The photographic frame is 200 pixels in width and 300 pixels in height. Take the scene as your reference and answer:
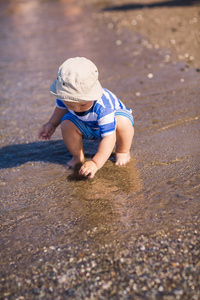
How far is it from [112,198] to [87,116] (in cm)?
76

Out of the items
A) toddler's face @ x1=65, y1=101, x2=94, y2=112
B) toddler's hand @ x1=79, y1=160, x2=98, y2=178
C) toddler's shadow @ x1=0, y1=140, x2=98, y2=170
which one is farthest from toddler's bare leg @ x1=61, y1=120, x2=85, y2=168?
toddler's hand @ x1=79, y1=160, x2=98, y2=178

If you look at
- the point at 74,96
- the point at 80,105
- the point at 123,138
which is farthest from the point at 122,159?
the point at 74,96

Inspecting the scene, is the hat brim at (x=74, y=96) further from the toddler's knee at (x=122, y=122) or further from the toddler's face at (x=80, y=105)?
the toddler's knee at (x=122, y=122)

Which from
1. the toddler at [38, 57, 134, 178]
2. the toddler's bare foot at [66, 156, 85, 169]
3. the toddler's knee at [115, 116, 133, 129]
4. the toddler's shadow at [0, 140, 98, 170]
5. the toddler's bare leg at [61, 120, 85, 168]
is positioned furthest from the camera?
the toddler's shadow at [0, 140, 98, 170]

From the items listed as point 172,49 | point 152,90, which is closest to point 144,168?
point 152,90

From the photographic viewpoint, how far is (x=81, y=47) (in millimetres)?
8242

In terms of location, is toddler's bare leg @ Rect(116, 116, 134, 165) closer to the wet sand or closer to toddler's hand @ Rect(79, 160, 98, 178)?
the wet sand

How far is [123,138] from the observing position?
11.2 ft

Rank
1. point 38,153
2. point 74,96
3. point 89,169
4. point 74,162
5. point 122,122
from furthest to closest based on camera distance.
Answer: point 38,153 → point 74,162 → point 122,122 → point 89,169 → point 74,96

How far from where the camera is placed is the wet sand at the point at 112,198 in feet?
7.04

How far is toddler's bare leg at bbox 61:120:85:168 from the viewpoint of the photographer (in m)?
3.44

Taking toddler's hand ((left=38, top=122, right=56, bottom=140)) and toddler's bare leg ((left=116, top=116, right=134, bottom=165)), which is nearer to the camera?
toddler's bare leg ((left=116, top=116, right=134, bottom=165))

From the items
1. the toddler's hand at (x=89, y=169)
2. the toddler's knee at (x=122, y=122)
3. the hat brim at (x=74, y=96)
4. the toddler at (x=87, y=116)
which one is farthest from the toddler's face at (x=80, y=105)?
the toddler's hand at (x=89, y=169)

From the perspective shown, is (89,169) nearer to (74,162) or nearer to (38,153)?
(74,162)
